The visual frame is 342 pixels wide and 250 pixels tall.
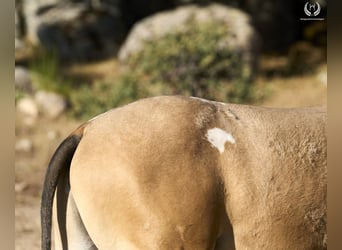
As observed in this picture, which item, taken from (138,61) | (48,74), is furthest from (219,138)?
(48,74)

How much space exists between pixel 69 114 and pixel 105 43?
299cm

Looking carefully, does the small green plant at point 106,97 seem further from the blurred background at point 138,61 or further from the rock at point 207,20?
the rock at point 207,20

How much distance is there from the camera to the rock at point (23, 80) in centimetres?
862

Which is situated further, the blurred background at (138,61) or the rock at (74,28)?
the rock at (74,28)

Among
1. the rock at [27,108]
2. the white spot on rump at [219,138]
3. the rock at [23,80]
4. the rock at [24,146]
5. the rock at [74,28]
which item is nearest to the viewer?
the white spot on rump at [219,138]

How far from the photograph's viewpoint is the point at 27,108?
824 cm

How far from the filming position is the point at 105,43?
10.8 metres

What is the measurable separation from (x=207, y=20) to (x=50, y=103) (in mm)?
2350

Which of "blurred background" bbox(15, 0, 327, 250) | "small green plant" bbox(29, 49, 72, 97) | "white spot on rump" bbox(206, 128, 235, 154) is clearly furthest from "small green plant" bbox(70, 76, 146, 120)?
"white spot on rump" bbox(206, 128, 235, 154)

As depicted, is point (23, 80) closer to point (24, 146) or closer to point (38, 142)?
point (38, 142)

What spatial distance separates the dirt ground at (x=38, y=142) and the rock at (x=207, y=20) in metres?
0.46

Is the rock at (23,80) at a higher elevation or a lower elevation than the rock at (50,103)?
higher

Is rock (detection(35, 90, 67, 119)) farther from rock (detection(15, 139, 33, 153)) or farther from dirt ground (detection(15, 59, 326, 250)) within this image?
rock (detection(15, 139, 33, 153))

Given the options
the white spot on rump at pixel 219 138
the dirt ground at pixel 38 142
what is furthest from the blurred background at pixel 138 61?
the white spot on rump at pixel 219 138
